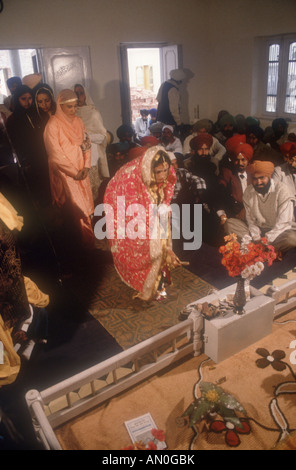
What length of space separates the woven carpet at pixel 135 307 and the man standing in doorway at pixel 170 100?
14.4 ft

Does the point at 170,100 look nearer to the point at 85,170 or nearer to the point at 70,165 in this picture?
the point at 85,170

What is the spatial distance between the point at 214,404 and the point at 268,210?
2.45 meters

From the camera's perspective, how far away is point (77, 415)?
225 centimetres

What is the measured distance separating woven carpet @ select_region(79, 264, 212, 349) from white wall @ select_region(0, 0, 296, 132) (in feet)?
14.9

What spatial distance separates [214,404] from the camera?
7.22 ft

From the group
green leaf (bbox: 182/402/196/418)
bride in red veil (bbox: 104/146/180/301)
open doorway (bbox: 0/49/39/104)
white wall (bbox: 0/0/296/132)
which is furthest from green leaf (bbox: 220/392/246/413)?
open doorway (bbox: 0/49/39/104)

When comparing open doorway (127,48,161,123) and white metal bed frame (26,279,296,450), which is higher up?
open doorway (127,48,161,123)

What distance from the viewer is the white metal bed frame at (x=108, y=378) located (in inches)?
77.0

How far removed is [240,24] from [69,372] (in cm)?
709

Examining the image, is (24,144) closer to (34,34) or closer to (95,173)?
(95,173)

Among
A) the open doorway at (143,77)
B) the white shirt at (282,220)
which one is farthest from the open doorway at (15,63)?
the white shirt at (282,220)

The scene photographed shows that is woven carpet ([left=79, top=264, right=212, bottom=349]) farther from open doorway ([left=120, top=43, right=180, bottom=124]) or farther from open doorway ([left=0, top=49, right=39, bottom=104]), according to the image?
open doorway ([left=0, top=49, right=39, bottom=104])

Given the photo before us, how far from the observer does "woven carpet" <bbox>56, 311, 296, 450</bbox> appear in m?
2.08
